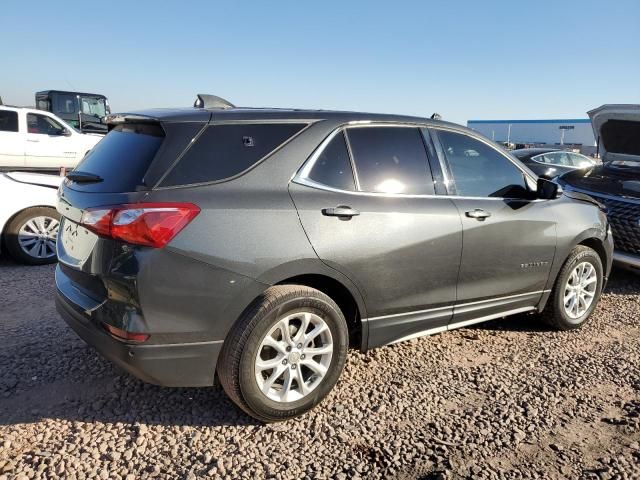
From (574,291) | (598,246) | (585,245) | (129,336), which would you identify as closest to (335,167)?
(129,336)

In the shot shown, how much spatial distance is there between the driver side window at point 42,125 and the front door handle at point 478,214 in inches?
468

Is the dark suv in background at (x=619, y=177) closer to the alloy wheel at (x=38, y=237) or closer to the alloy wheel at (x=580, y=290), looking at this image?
the alloy wheel at (x=580, y=290)

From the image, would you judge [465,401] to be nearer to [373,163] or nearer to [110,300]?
[373,163]

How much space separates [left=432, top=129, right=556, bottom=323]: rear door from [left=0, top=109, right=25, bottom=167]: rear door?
1175cm

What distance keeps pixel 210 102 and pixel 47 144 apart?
429 inches

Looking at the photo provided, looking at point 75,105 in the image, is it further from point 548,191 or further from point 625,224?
point 548,191

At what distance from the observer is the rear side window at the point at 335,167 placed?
9.55 ft

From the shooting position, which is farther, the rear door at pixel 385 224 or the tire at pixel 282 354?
the rear door at pixel 385 224

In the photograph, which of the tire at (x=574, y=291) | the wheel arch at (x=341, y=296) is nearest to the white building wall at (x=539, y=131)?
the tire at (x=574, y=291)

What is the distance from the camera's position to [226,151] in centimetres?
267

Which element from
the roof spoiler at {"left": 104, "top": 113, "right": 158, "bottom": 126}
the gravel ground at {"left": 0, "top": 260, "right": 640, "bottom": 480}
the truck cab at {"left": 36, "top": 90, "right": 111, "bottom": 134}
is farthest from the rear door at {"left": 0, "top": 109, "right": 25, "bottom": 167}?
the roof spoiler at {"left": 104, "top": 113, "right": 158, "bottom": 126}

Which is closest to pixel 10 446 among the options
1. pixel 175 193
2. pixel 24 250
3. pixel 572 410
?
pixel 175 193

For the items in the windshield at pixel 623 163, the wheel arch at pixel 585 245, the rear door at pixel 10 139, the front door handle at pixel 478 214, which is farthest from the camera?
the rear door at pixel 10 139

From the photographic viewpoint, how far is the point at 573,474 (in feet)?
8.14
